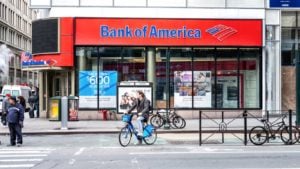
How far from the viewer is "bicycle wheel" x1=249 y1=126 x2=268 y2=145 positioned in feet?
58.4

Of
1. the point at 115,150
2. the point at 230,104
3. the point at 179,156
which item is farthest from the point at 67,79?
the point at 179,156

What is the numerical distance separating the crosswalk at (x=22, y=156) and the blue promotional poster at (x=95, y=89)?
11857mm

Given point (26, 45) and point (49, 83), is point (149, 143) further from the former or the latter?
point (26, 45)

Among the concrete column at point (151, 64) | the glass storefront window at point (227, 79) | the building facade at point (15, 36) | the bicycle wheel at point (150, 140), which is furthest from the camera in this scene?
the building facade at point (15, 36)

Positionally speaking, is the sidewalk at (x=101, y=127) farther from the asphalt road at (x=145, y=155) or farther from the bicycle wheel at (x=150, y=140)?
the bicycle wheel at (x=150, y=140)

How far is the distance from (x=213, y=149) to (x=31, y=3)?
55.0 feet

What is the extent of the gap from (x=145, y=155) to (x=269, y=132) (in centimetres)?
522

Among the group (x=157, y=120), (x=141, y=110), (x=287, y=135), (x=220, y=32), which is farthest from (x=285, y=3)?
(x=141, y=110)

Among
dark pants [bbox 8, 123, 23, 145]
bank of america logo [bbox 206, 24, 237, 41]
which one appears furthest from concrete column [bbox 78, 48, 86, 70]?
dark pants [bbox 8, 123, 23, 145]

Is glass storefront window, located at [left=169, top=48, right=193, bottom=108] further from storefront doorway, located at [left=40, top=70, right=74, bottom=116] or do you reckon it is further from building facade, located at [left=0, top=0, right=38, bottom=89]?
building facade, located at [left=0, top=0, right=38, bottom=89]

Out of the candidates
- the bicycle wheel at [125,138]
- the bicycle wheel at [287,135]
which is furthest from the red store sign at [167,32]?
the bicycle wheel at [125,138]

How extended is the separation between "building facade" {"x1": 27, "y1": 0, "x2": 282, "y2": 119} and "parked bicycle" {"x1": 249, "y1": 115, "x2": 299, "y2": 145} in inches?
457

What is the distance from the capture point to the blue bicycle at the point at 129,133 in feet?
57.9

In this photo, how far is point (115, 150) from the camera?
1636 cm
